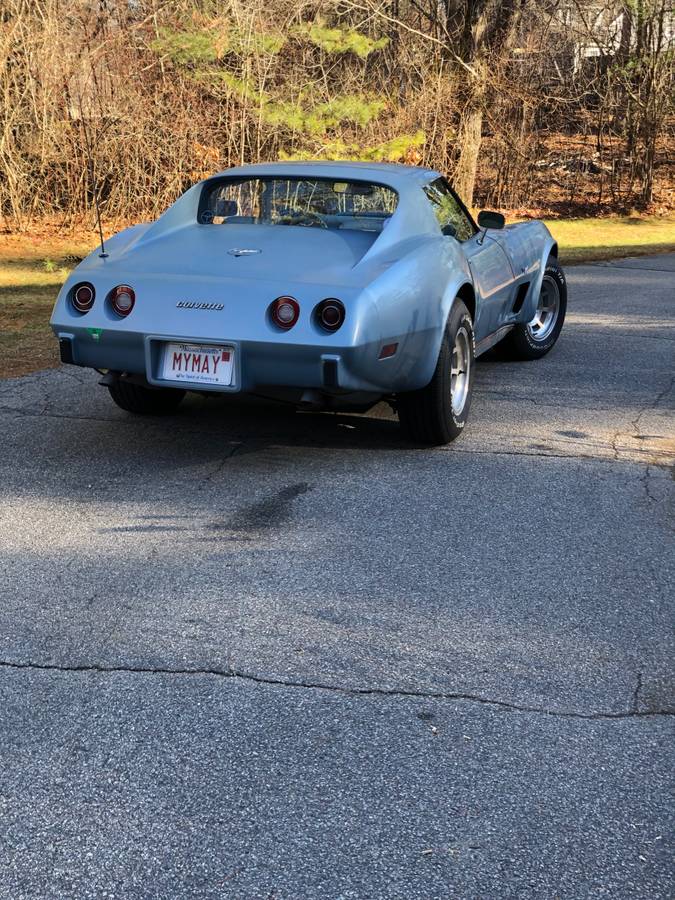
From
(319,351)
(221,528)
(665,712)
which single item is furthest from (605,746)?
(319,351)

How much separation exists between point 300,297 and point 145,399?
1731mm

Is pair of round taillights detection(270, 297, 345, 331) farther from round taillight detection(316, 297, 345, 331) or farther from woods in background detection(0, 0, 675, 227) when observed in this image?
woods in background detection(0, 0, 675, 227)

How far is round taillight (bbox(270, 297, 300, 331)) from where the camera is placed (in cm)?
522

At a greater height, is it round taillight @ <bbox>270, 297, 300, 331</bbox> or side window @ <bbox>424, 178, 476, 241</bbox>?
side window @ <bbox>424, 178, 476, 241</bbox>

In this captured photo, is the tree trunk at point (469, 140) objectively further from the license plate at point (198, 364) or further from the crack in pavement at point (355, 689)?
the crack in pavement at point (355, 689)

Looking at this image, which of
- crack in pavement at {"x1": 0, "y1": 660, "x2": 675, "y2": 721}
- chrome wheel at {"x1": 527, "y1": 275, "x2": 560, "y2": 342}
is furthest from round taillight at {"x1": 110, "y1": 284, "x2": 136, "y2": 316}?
chrome wheel at {"x1": 527, "y1": 275, "x2": 560, "y2": 342}

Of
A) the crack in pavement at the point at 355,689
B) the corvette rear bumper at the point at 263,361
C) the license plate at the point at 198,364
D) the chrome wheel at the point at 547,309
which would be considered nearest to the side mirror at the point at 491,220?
the chrome wheel at the point at 547,309

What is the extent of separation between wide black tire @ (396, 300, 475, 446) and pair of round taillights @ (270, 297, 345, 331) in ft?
2.75

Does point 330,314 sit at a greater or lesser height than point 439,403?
greater

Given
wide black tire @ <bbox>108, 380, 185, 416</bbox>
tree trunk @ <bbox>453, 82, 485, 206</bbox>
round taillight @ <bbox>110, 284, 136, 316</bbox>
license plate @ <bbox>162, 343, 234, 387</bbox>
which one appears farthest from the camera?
tree trunk @ <bbox>453, 82, 485, 206</bbox>

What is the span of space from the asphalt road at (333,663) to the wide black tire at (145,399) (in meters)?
0.25

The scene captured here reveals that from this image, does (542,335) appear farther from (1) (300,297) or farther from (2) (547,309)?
(1) (300,297)

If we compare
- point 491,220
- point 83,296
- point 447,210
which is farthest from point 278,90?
point 83,296

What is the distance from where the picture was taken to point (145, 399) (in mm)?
6609
